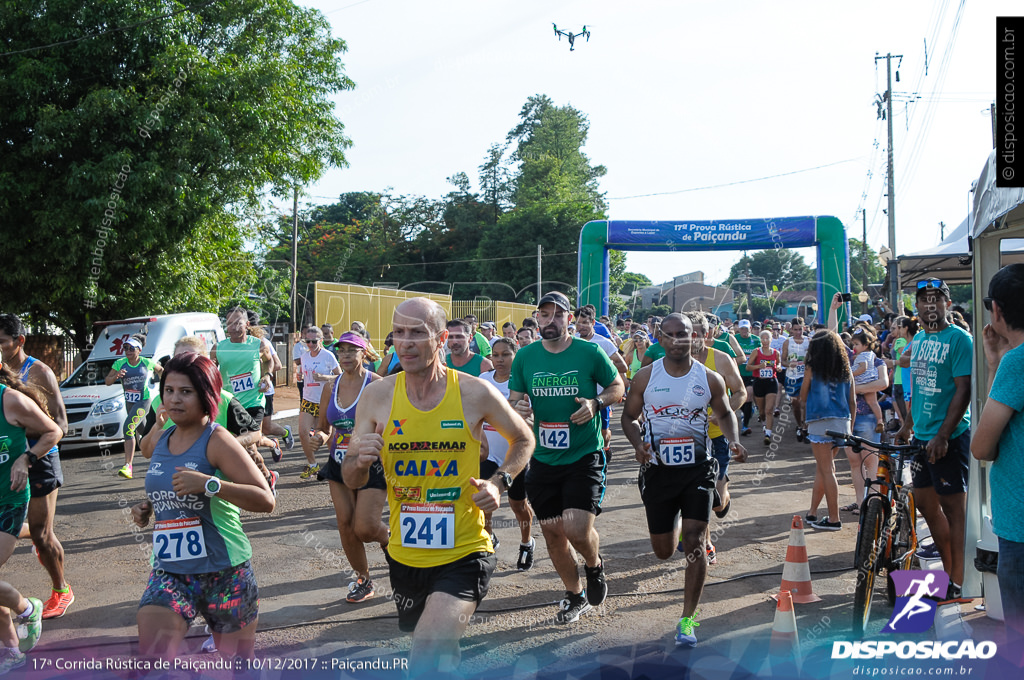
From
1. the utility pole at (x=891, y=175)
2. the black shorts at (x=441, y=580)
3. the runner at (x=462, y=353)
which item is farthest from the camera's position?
the utility pole at (x=891, y=175)

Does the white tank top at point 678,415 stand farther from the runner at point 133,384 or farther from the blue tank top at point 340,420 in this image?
the runner at point 133,384

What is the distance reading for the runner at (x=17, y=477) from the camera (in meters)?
4.28

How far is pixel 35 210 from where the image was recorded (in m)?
15.2

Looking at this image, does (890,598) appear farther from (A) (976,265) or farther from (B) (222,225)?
(B) (222,225)

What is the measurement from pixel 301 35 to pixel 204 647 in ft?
55.7

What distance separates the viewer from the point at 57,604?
5461mm

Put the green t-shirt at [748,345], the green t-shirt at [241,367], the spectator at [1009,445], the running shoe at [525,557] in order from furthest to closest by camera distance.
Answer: the green t-shirt at [748,345] → the green t-shirt at [241,367] → the running shoe at [525,557] → the spectator at [1009,445]

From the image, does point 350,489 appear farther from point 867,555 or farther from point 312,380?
point 312,380

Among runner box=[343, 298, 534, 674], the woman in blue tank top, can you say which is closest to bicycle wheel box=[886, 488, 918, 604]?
runner box=[343, 298, 534, 674]

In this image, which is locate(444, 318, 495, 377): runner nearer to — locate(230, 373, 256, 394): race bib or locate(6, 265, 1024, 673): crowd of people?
locate(6, 265, 1024, 673): crowd of people

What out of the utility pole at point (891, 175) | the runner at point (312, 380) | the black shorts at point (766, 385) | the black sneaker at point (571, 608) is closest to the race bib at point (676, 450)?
the black sneaker at point (571, 608)

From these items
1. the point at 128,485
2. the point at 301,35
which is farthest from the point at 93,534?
the point at 301,35

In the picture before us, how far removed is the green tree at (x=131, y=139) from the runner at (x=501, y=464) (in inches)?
422

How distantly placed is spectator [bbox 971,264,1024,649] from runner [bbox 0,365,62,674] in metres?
4.49
